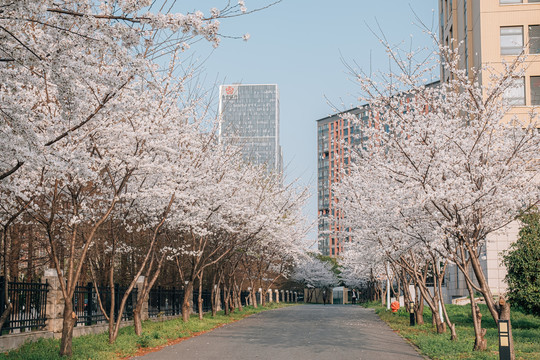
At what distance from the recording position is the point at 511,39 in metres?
36.5

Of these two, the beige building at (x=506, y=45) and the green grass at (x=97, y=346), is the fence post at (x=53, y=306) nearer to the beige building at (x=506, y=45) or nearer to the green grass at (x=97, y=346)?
the green grass at (x=97, y=346)

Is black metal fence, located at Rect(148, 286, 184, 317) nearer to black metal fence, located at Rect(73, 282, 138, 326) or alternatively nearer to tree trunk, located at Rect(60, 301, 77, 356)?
black metal fence, located at Rect(73, 282, 138, 326)

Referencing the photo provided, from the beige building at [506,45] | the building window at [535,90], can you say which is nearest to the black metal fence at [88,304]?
the beige building at [506,45]

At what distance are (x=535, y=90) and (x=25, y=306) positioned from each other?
31394 mm

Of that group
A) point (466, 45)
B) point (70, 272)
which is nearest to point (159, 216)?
point (70, 272)

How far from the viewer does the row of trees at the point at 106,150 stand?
707cm

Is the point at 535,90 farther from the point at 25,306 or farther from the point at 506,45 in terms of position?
the point at 25,306

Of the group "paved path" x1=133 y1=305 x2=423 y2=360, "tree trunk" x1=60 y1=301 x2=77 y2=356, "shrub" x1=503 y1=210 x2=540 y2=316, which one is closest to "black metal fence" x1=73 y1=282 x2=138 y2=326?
"paved path" x1=133 y1=305 x2=423 y2=360

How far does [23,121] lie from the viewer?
715cm

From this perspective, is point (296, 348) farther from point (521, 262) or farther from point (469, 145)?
point (521, 262)

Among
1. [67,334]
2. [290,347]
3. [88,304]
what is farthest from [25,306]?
[290,347]

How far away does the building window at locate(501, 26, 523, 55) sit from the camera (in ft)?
119

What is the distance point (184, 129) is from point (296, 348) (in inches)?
320

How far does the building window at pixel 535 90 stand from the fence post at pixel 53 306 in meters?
29.8
